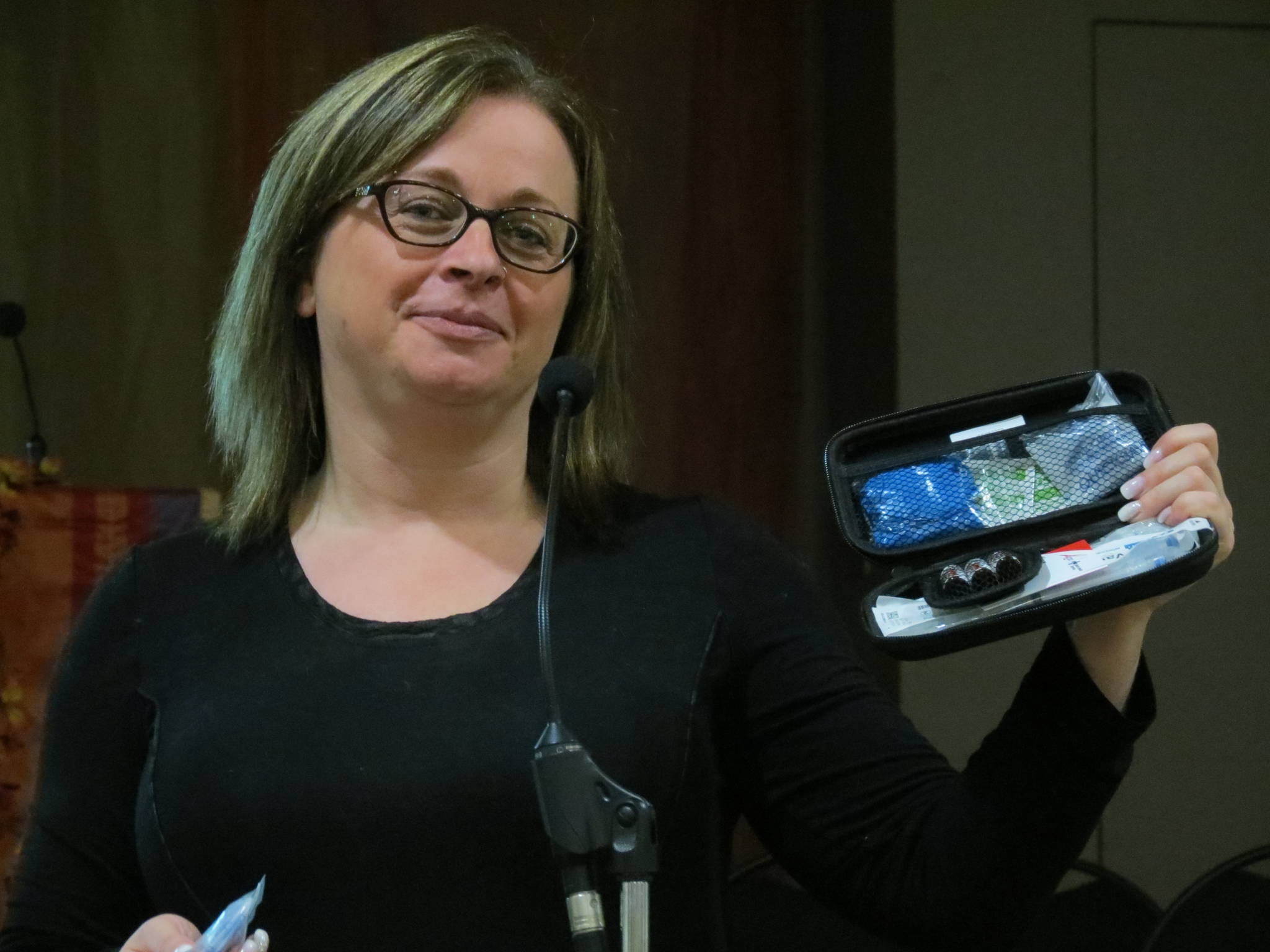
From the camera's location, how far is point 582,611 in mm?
1088

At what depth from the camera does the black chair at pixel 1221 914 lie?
5.25 ft

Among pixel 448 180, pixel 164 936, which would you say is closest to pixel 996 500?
pixel 448 180

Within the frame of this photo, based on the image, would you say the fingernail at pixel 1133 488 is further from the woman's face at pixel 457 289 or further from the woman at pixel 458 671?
the woman's face at pixel 457 289

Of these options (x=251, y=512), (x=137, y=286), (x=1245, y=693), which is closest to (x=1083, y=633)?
(x=251, y=512)

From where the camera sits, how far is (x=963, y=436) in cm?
95

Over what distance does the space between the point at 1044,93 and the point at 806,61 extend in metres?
0.50

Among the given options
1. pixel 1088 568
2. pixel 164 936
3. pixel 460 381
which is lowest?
pixel 164 936

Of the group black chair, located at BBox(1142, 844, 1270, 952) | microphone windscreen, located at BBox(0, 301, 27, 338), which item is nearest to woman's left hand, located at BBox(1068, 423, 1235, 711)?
black chair, located at BBox(1142, 844, 1270, 952)

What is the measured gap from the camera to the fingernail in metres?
0.86

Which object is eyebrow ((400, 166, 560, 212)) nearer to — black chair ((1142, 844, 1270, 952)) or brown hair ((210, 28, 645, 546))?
brown hair ((210, 28, 645, 546))

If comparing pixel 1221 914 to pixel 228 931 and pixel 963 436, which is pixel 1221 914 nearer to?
pixel 963 436

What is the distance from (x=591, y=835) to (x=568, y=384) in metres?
0.32

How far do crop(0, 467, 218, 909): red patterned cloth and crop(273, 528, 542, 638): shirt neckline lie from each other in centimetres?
104

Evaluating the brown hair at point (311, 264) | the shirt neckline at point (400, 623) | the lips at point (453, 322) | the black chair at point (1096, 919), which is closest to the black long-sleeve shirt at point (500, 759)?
the shirt neckline at point (400, 623)
